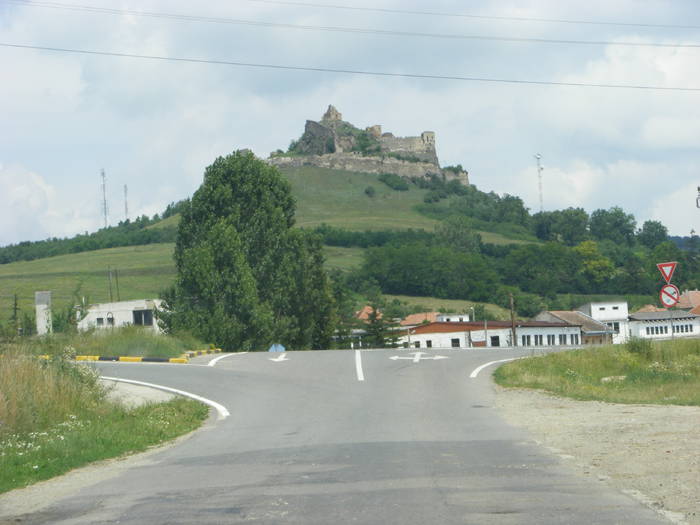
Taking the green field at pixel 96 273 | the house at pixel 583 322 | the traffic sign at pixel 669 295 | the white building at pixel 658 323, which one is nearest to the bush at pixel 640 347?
the traffic sign at pixel 669 295

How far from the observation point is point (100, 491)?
923 centimetres

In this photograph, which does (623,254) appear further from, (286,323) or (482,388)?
(482,388)

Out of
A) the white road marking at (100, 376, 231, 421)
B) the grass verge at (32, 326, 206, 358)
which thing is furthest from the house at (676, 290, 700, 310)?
the white road marking at (100, 376, 231, 421)

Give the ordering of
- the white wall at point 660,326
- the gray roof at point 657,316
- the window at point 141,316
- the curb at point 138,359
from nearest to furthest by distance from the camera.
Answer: the curb at point 138,359 < the window at point 141,316 < the gray roof at point 657,316 < the white wall at point 660,326

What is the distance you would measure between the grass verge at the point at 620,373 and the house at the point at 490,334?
5763 centimetres

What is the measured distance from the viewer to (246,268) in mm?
46219

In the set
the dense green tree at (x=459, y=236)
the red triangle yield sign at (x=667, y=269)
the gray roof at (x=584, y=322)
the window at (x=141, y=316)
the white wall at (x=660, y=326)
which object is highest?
the dense green tree at (x=459, y=236)

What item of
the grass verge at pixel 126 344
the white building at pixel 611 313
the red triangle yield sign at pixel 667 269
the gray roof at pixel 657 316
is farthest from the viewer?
the white building at pixel 611 313

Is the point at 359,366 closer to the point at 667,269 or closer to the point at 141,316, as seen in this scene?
the point at 667,269

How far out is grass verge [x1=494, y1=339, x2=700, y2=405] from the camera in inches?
699

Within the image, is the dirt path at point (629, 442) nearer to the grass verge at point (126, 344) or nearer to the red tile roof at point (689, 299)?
the grass verge at point (126, 344)

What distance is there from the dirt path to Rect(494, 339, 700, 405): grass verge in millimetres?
1459

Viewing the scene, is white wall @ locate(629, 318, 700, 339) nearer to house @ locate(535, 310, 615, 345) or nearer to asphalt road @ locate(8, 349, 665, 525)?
house @ locate(535, 310, 615, 345)

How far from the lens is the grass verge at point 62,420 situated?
38.3 ft
